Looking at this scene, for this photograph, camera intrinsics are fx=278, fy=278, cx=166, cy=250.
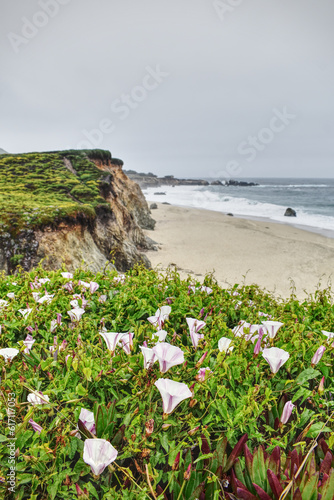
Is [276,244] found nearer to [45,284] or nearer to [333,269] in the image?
[333,269]

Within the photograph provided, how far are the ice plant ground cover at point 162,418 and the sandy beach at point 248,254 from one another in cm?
615

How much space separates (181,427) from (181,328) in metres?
0.93

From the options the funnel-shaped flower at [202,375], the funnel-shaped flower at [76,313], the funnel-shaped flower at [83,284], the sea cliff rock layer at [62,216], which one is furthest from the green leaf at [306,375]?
the sea cliff rock layer at [62,216]

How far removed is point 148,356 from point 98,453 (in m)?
0.42

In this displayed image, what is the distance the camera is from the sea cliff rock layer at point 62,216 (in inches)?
236

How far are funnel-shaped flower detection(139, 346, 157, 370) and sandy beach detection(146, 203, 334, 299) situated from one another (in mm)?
6464

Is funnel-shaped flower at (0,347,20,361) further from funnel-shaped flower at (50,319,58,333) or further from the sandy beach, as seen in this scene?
the sandy beach

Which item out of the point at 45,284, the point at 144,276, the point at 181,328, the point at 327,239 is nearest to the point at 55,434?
the point at 181,328

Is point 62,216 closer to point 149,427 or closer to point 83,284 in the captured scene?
point 83,284

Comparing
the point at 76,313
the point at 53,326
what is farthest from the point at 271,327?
the point at 53,326

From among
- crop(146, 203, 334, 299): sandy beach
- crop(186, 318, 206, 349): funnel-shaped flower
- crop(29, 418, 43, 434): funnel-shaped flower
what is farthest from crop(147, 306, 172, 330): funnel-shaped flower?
crop(146, 203, 334, 299): sandy beach

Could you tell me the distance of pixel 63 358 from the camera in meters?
1.58

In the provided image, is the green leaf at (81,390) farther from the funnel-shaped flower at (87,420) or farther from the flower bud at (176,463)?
the flower bud at (176,463)

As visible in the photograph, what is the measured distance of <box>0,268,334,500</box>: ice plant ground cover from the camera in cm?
103
